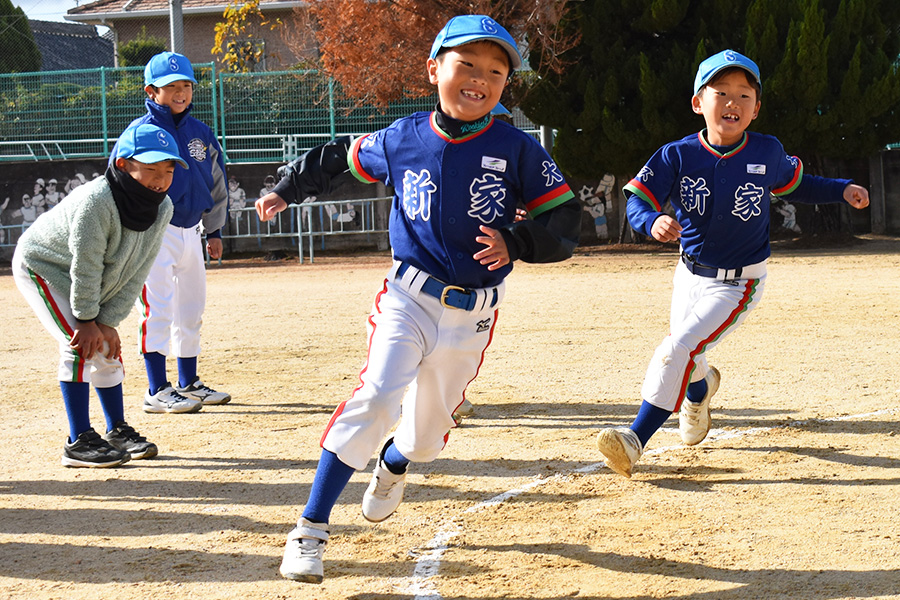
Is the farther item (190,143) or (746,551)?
(190,143)

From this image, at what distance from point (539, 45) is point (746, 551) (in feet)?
48.8

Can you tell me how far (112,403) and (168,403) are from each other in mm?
1100

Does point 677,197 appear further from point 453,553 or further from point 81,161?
point 81,161

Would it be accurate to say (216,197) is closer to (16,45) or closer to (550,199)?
(550,199)

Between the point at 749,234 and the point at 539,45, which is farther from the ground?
the point at 539,45

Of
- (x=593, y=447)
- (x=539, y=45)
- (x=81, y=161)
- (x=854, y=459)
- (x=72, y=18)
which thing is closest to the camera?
(x=854, y=459)

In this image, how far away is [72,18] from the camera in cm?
3056

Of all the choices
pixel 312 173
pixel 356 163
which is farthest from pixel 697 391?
pixel 312 173

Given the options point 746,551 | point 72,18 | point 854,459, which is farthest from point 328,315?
point 72,18

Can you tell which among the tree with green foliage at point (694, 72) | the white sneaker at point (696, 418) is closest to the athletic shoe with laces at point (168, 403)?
the white sneaker at point (696, 418)

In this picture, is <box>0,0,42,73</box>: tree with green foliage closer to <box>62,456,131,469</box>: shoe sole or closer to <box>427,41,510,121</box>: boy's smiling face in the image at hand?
<box>62,456,131,469</box>: shoe sole

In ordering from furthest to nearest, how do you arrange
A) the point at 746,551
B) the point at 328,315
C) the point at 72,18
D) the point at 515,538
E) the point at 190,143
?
the point at 72,18 → the point at 328,315 → the point at 190,143 → the point at 515,538 → the point at 746,551

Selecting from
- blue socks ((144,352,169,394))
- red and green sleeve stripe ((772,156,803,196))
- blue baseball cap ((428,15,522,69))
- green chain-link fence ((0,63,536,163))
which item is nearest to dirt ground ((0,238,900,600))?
blue socks ((144,352,169,394))

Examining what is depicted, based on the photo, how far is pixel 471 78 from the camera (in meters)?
3.72
